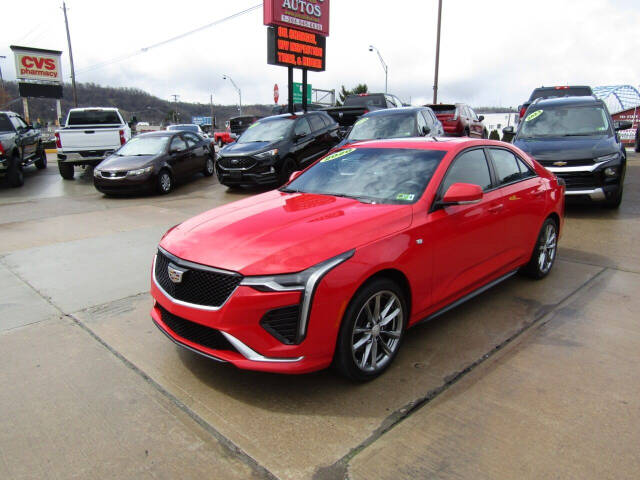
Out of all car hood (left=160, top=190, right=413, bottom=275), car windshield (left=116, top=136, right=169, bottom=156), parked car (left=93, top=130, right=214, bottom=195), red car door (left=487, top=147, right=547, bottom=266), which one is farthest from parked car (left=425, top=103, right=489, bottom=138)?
car hood (left=160, top=190, right=413, bottom=275)

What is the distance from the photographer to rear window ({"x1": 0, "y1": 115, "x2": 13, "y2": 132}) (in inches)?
511

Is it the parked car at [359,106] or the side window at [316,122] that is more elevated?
the parked car at [359,106]

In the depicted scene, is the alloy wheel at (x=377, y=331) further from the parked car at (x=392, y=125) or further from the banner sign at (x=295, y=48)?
the banner sign at (x=295, y=48)

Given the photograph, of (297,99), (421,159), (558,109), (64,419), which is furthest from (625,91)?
(64,419)

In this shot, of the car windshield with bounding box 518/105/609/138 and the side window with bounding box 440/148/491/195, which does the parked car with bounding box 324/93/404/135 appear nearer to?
the car windshield with bounding box 518/105/609/138

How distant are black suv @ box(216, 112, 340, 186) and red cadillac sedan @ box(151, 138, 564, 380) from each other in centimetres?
656

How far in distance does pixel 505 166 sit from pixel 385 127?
20.3 ft

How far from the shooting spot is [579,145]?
8.05 m

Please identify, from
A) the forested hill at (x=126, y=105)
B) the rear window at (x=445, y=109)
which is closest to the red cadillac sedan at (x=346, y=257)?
the rear window at (x=445, y=109)

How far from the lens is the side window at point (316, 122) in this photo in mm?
12419

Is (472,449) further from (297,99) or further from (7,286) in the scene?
(297,99)

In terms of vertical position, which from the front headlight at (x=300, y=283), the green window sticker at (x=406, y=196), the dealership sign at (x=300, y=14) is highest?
the dealership sign at (x=300, y=14)

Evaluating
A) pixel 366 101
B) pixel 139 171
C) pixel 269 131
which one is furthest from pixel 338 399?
pixel 366 101

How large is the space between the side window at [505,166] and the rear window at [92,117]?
13.8 metres
